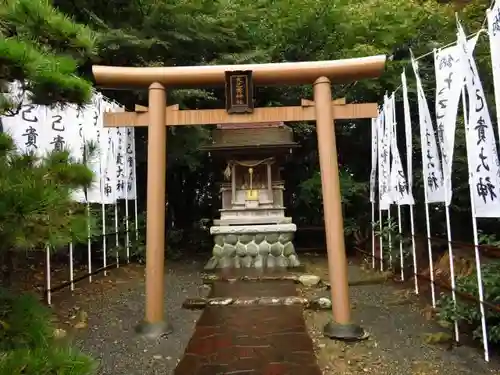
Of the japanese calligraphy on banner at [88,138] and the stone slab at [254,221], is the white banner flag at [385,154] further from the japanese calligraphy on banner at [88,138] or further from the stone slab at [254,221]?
the japanese calligraphy on banner at [88,138]

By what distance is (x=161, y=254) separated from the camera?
219 inches

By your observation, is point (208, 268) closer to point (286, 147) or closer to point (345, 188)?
point (286, 147)

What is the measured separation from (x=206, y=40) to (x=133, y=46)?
6.96 ft

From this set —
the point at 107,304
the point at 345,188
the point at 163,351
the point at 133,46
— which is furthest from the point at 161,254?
the point at 345,188

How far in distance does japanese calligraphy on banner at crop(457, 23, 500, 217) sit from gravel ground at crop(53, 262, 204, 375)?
3502 millimetres

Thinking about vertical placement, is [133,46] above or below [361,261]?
above

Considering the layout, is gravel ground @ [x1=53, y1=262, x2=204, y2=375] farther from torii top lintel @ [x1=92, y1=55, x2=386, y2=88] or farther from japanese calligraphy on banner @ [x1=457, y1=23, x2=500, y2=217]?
japanese calligraphy on banner @ [x1=457, y1=23, x2=500, y2=217]

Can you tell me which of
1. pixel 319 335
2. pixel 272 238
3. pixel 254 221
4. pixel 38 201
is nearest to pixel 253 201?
pixel 254 221

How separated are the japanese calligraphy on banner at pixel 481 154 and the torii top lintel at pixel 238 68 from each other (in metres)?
1.56

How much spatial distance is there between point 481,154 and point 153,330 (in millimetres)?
4198

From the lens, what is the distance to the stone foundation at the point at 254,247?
10.8 m

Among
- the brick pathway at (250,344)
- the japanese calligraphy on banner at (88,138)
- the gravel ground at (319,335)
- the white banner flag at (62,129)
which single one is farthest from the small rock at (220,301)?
the white banner flag at (62,129)

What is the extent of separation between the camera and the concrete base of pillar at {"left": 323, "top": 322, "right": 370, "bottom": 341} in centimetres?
510

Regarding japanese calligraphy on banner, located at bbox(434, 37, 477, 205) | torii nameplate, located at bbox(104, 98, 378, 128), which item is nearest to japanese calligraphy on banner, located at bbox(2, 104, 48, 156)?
torii nameplate, located at bbox(104, 98, 378, 128)
